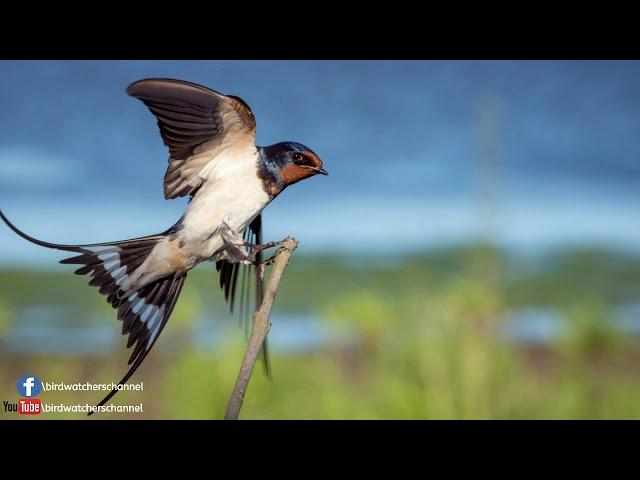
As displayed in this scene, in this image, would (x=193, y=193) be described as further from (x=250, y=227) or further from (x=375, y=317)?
(x=375, y=317)

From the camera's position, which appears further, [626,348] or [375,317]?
[626,348]

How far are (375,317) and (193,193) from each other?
3.98 ft

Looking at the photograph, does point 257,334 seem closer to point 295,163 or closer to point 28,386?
point 295,163

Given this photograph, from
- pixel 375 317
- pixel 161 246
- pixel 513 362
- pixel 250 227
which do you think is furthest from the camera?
pixel 375 317

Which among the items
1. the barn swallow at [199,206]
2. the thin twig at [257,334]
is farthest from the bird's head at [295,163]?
the thin twig at [257,334]

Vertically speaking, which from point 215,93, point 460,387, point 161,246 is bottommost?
point 460,387

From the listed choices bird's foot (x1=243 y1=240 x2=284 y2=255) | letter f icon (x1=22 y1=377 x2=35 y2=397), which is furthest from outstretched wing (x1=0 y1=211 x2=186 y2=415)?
letter f icon (x1=22 y1=377 x2=35 y2=397)

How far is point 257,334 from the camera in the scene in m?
1.31

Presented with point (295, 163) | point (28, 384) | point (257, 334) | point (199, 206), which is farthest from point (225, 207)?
point (28, 384)

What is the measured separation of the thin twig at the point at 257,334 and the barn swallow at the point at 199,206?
0.63ft

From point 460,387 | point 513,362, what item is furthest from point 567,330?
point 460,387

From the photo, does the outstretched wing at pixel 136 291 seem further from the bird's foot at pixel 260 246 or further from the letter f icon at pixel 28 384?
the letter f icon at pixel 28 384

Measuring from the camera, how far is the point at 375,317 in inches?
111

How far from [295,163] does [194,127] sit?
244mm
